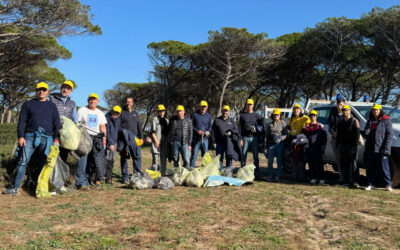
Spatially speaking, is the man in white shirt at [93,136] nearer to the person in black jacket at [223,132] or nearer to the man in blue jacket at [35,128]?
the man in blue jacket at [35,128]

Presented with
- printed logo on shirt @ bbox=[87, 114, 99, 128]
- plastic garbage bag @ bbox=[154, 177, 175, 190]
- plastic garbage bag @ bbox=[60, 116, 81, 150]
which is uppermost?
printed logo on shirt @ bbox=[87, 114, 99, 128]

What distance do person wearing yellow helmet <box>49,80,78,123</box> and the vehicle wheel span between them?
5.54 meters

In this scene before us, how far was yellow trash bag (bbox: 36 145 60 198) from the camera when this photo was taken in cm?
491

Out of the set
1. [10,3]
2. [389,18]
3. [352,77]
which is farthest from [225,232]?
[352,77]

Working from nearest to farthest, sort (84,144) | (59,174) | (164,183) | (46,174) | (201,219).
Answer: (201,219) → (46,174) → (59,174) → (84,144) → (164,183)

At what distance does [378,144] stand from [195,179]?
10.5 ft

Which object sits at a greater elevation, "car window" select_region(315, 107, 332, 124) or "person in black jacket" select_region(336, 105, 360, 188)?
"car window" select_region(315, 107, 332, 124)

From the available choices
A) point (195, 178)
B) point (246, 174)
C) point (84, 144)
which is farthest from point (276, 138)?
point (84, 144)

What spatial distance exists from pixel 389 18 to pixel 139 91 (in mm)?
27322

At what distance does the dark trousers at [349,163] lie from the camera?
6.34m

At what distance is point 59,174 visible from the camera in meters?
5.13

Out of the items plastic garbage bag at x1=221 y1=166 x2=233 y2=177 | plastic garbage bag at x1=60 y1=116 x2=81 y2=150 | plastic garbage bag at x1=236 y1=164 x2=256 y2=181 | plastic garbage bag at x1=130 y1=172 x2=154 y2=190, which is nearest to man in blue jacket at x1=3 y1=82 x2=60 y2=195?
plastic garbage bag at x1=60 y1=116 x2=81 y2=150

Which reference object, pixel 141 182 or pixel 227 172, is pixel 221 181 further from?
pixel 141 182

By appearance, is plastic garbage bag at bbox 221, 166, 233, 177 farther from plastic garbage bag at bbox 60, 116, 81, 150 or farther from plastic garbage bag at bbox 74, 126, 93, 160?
plastic garbage bag at bbox 60, 116, 81, 150
